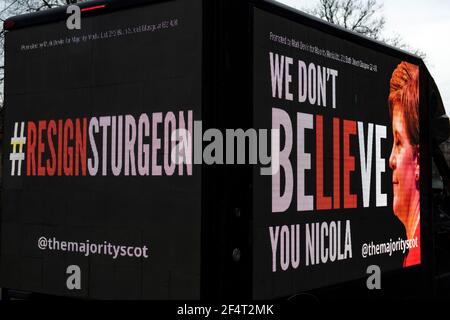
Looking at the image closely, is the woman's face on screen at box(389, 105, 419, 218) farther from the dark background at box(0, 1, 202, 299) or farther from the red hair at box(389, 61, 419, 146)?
the dark background at box(0, 1, 202, 299)

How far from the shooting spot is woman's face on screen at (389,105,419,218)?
5547 mm

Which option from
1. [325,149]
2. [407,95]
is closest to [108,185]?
[325,149]

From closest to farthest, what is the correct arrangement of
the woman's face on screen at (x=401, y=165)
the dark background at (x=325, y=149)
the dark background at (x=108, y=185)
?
1. the dark background at (x=108, y=185)
2. the dark background at (x=325, y=149)
3. the woman's face on screen at (x=401, y=165)

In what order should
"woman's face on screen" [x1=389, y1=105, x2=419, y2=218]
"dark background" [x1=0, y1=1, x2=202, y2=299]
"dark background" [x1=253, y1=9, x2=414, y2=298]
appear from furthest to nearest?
1. "woman's face on screen" [x1=389, y1=105, x2=419, y2=218]
2. "dark background" [x1=253, y1=9, x2=414, y2=298]
3. "dark background" [x1=0, y1=1, x2=202, y2=299]

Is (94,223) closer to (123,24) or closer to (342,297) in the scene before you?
(123,24)

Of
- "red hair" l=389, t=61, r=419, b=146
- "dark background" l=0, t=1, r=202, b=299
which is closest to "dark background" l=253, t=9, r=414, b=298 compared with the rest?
"red hair" l=389, t=61, r=419, b=146

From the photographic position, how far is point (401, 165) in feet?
18.6

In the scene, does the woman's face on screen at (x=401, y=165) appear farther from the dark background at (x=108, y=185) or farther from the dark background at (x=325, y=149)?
the dark background at (x=108, y=185)

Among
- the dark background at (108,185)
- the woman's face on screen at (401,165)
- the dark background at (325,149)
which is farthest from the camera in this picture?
the woman's face on screen at (401,165)

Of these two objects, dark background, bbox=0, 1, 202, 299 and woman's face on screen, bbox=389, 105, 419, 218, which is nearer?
dark background, bbox=0, 1, 202, 299

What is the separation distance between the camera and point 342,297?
186 inches

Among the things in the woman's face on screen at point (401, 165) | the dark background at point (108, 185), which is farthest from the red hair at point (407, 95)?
the dark background at point (108, 185)

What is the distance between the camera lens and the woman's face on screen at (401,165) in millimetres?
5547

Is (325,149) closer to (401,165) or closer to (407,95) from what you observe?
(401,165)
